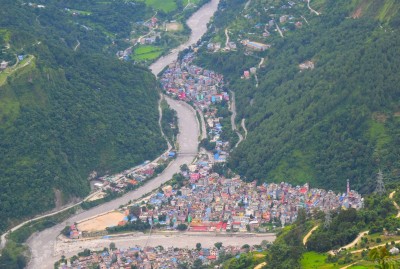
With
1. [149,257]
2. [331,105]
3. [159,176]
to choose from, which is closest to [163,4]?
[159,176]

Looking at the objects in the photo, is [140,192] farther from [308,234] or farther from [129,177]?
[308,234]

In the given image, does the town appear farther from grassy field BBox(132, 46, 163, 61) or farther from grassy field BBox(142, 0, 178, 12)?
grassy field BBox(142, 0, 178, 12)

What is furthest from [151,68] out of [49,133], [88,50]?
[49,133]

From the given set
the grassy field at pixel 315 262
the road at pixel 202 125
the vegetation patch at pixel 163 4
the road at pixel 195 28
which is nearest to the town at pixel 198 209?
the road at pixel 202 125

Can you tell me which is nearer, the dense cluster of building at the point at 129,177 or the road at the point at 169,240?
the road at the point at 169,240

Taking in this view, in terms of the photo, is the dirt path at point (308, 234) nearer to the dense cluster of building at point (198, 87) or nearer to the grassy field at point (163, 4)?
the dense cluster of building at point (198, 87)
